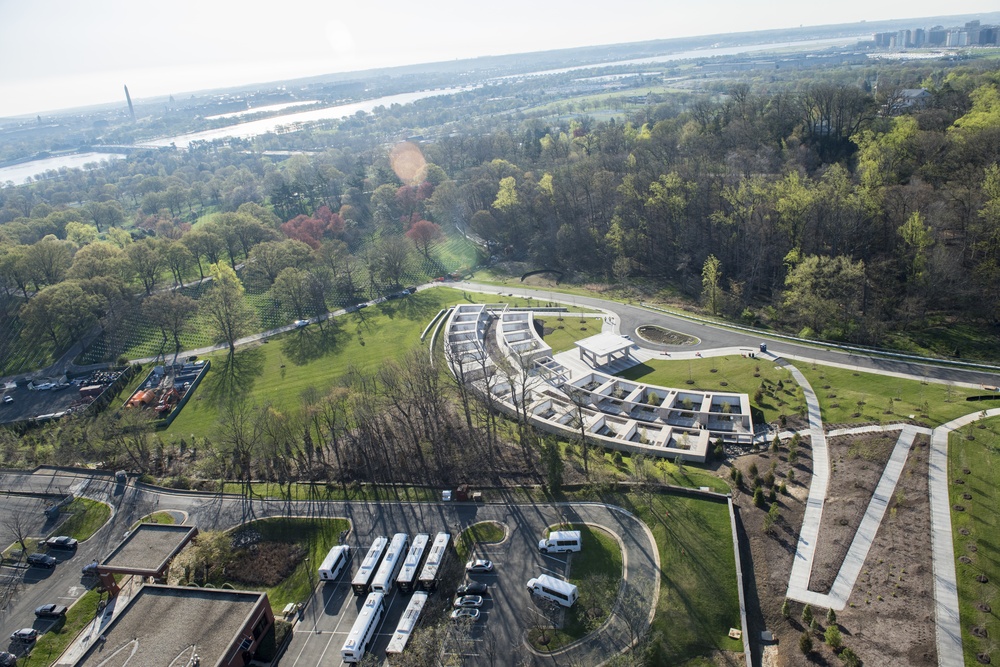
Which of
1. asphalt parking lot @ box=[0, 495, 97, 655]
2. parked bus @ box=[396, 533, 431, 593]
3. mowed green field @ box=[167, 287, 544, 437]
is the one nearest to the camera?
parked bus @ box=[396, 533, 431, 593]

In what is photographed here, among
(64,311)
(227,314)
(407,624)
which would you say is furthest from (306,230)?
(407,624)

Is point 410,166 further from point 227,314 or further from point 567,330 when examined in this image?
point 567,330

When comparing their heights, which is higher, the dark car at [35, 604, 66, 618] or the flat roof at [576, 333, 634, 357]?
the flat roof at [576, 333, 634, 357]

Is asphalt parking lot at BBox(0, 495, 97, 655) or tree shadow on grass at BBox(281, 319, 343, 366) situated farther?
tree shadow on grass at BBox(281, 319, 343, 366)

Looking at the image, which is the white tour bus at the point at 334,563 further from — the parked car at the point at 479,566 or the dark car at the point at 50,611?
the dark car at the point at 50,611

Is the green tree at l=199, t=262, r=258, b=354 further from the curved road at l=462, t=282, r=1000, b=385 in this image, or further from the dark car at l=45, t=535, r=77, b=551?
the dark car at l=45, t=535, r=77, b=551

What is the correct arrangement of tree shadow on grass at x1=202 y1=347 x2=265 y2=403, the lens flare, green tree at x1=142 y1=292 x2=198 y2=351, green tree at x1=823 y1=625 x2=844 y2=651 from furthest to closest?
the lens flare, green tree at x1=142 y1=292 x2=198 y2=351, tree shadow on grass at x1=202 y1=347 x2=265 y2=403, green tree at x1=823 y1=625 x2=844 y2=651

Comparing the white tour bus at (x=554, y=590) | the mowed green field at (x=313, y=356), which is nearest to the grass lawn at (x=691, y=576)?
the white tour bus at (x=554, y=590)

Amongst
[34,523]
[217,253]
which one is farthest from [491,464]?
[217,253]

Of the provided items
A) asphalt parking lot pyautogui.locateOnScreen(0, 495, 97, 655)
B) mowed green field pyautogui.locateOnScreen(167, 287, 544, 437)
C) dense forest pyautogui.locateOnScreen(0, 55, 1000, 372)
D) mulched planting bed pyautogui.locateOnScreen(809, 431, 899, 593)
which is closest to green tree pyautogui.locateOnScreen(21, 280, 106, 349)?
dense forest pyautogui.locateOnScreen(0, 55, 1000, 372)
